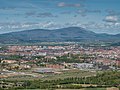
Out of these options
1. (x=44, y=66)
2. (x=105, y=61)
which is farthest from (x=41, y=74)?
(x=105, y=61)

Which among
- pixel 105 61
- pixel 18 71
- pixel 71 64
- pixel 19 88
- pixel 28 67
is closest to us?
pixel 19 88

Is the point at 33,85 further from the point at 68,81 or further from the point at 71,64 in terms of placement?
the point at 71,64

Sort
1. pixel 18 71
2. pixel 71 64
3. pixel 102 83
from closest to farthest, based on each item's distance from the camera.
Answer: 1. pixel 102 83
2. pixel 18 71
3. pixel 71 64

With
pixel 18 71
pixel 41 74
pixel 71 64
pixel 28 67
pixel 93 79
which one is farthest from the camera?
pixel 71 64

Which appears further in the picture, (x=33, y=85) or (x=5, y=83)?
(x=5, y=83)

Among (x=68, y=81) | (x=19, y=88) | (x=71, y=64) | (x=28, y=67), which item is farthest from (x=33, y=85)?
(x=71, y=64)

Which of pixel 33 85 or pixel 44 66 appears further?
pixel 44 66

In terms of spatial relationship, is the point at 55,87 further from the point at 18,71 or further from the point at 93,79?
the point at 18,71

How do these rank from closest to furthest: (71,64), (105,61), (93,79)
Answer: (93,79)
(71,64)
(105,61)
